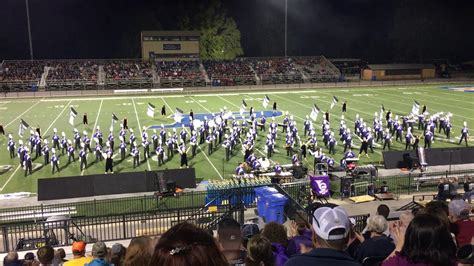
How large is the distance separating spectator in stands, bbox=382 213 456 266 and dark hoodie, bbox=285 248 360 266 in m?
0.55

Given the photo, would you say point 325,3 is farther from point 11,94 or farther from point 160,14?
point 11,94

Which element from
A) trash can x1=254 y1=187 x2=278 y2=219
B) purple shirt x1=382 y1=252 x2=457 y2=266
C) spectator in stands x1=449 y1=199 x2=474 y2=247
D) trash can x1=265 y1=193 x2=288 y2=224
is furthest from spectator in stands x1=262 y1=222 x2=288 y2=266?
trash can x1=254 y1=187 x2=278 y2=219

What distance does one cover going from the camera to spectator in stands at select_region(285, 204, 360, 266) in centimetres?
239

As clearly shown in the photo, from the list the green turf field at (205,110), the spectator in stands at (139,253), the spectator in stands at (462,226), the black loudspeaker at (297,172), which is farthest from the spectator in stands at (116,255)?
the green turf field at (205,110)

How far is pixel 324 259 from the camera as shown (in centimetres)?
238

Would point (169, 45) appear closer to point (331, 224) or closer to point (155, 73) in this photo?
point (155, 73)

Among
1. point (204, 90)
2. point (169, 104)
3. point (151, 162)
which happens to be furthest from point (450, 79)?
point (151, 162)

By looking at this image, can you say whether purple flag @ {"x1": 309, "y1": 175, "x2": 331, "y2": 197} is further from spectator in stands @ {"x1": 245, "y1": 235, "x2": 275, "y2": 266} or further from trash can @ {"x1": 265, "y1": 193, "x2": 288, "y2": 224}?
spectator in stands @ {"x1": 245, "y1": 235, "x2": 275, "y2": 266}

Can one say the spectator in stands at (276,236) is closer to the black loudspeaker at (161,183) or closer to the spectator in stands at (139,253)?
the spectator in stands at (139,253)

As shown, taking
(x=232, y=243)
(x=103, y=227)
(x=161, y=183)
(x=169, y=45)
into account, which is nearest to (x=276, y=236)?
(x=232, y=243)

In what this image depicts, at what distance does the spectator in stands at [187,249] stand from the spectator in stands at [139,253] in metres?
0.73

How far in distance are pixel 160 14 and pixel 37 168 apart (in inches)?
2027

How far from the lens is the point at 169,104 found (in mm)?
33469

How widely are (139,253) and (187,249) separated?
3.65 ft
